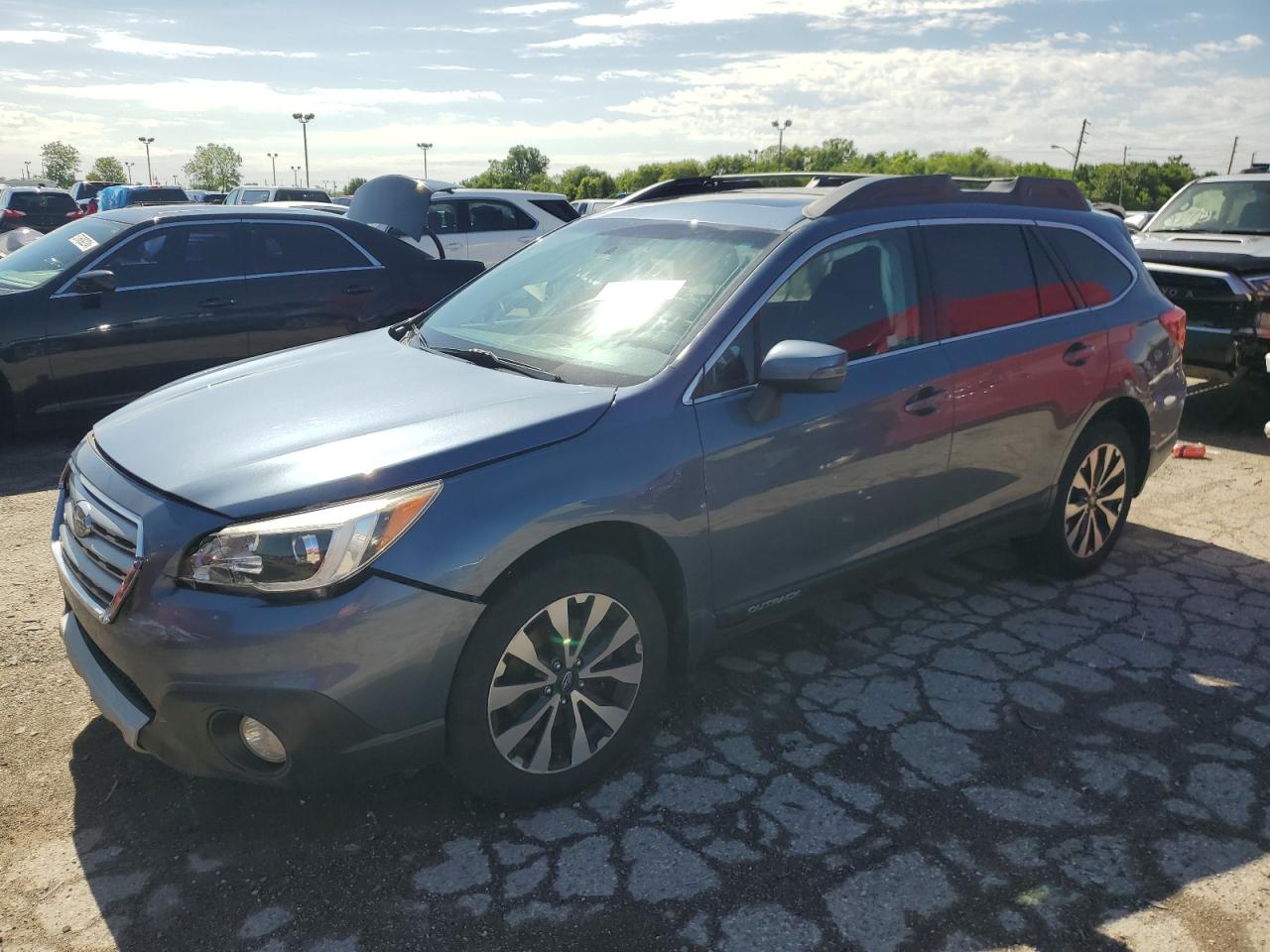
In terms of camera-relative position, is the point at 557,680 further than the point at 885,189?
No

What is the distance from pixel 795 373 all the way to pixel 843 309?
65 centimetres

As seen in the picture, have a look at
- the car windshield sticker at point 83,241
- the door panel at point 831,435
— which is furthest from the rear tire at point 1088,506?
the car windshield sticker at point 83,241

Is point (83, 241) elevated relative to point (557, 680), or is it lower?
elevated

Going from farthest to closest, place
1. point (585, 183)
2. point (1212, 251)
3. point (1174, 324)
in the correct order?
point (585, 183)
point (1212, 251)
point (1174, 324)

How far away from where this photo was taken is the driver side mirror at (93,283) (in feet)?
22.3

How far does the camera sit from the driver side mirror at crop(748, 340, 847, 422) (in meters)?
3.16

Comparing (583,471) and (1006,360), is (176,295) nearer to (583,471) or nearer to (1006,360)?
(583,471)

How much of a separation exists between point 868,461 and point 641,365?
37.3 inches

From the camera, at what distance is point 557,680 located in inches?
115

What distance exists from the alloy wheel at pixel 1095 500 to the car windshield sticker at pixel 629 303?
2246 mm

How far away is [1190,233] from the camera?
9148 mm

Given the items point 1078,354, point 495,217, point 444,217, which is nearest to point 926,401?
point 1078,354

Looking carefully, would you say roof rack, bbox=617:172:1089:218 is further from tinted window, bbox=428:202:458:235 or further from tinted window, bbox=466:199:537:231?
tinted window, bbox=466:199:537:231

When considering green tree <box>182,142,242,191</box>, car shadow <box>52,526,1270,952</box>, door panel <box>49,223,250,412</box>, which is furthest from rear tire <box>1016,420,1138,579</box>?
green tree <box>182,142,242,191</box>
